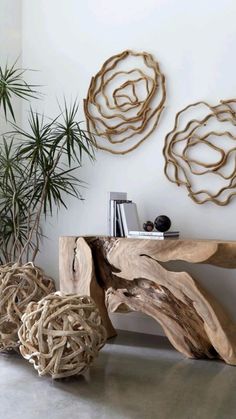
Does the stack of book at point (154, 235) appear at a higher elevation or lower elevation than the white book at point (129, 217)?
lower

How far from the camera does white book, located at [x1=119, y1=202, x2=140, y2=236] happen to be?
308 centimetres

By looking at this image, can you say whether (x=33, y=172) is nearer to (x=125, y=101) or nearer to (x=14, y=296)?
(x=125, y=101)

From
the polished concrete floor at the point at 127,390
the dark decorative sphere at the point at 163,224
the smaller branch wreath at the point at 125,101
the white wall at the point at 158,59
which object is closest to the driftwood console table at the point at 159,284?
the polished concrete floor at the point at 127,390

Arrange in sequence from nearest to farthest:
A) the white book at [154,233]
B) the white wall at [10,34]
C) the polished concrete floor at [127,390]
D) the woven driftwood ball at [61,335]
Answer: the polished concrete floor at [127,390]
the woven driftwood ball at [61,335]
the white book at [154,233]
the white wall at [10,34]

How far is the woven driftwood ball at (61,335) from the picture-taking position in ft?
7.42

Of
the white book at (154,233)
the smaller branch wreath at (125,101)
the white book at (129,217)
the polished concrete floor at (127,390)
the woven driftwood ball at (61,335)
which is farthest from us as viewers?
the smaller branch wreath at (125,101)

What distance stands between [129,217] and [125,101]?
2.90ft

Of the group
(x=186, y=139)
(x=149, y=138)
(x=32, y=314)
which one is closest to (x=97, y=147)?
(x=149, y=138)

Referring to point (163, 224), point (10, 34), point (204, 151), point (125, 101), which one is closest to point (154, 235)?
point (163, 224)

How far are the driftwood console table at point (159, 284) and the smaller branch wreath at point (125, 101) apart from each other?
0.85 meters

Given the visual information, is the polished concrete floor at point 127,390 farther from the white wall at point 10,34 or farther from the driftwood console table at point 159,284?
the white wall at point 10,34

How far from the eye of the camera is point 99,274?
9.99 ft

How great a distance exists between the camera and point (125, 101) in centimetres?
345

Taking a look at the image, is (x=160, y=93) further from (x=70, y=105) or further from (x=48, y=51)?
(x=48, y=51)
